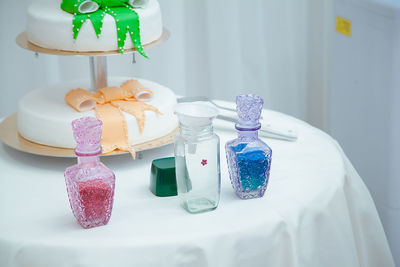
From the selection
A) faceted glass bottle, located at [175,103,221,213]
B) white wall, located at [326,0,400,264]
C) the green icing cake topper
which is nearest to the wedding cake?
the green icing cake topper

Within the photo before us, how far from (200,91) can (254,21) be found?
0.34 m

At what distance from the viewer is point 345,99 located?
2102mm

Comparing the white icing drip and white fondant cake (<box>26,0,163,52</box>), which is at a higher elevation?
the white icing drip

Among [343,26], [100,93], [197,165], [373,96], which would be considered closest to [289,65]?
[343,26]

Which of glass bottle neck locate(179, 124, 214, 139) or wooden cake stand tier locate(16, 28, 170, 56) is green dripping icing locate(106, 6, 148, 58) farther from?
glass bottle neck locate(179, 124, 214, 139)

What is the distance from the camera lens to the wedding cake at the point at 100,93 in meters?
1.27

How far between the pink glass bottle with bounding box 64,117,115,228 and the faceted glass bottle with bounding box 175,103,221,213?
0.13m

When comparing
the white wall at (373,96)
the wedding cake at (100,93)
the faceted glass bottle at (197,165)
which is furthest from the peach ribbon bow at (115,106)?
the white wall at (373,96)

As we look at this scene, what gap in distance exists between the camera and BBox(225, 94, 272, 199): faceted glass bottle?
1.11m

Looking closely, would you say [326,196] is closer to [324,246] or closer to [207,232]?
[324,246]

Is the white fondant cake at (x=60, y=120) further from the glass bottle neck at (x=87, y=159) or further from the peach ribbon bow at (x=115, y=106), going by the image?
the glass bottle neck at (x=87, y=159)

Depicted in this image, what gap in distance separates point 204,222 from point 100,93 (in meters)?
0.44

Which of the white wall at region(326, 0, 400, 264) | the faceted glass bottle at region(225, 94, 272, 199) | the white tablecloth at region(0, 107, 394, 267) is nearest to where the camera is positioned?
the white tablecloth at region(0, 107, 394, 267)

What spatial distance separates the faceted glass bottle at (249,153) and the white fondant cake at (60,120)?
253 millimetres
